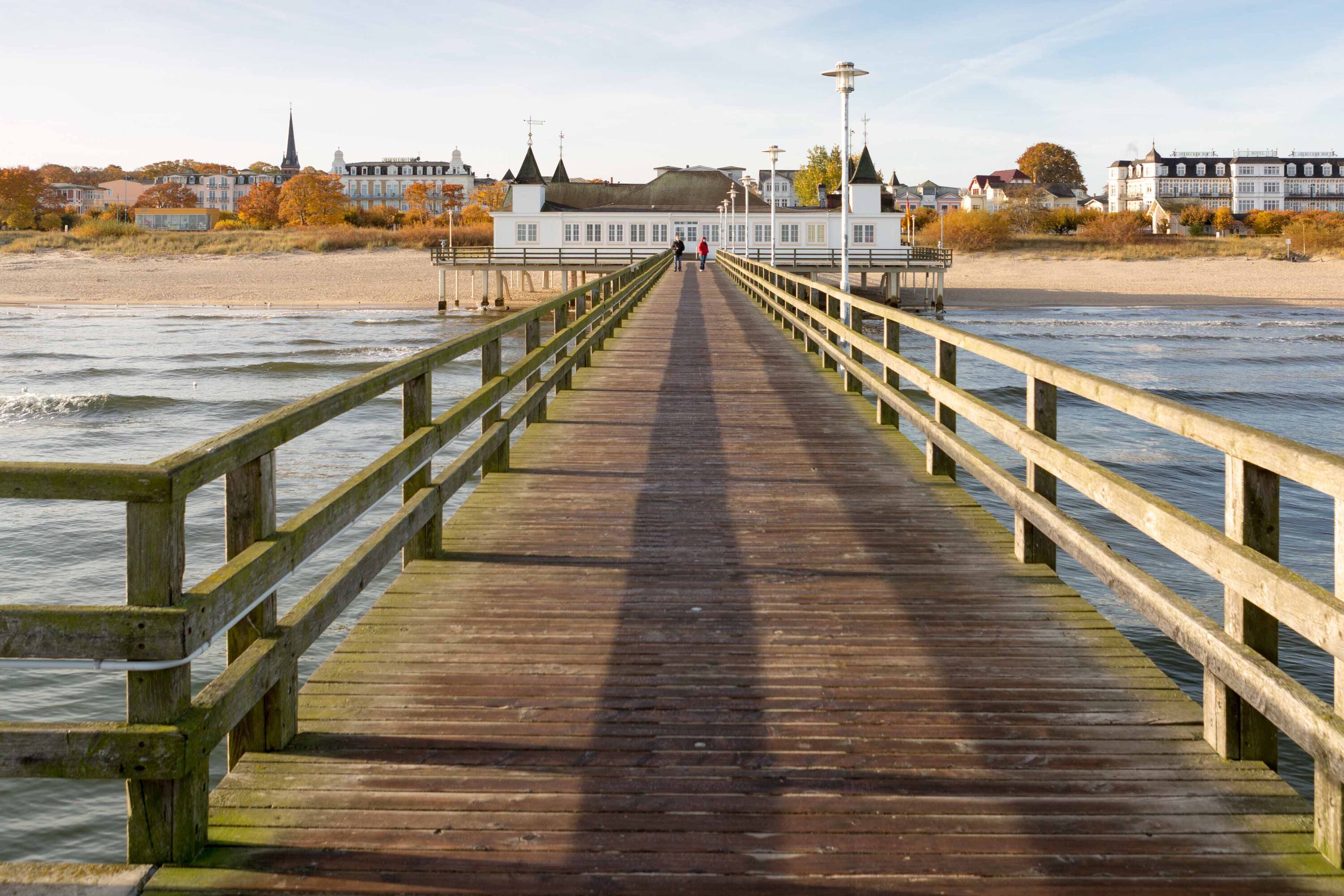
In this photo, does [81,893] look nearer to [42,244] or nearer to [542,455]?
[542,455]

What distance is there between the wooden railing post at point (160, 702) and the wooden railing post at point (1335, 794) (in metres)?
2.79

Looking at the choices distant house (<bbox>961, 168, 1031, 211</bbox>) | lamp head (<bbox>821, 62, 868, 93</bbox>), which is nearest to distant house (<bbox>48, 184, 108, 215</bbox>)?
distant house (<bbox>961, 168, 1031, 211</bbox>)

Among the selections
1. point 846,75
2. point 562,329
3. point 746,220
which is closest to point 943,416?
point 562,329

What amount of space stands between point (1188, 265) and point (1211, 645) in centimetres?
8988

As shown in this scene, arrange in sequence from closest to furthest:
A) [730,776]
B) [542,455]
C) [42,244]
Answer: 1. [730,776]
2. [542,455]
3. [42,244]

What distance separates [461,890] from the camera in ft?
9.50

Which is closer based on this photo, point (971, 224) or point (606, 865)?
point (606, 865)

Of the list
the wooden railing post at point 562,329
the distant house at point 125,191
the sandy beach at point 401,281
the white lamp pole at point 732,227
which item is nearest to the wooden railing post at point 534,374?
the wooden railing post at point 562,329

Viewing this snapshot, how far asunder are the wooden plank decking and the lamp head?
1610 centimetres

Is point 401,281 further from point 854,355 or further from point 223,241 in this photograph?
point 854,355

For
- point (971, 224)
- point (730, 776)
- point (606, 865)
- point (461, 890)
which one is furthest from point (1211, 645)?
point (971, 224)

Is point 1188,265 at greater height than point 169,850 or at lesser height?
greater

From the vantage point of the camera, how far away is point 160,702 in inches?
115

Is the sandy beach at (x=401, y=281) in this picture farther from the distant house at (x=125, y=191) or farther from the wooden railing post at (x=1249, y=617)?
the distant house at (x=125, y=191)
